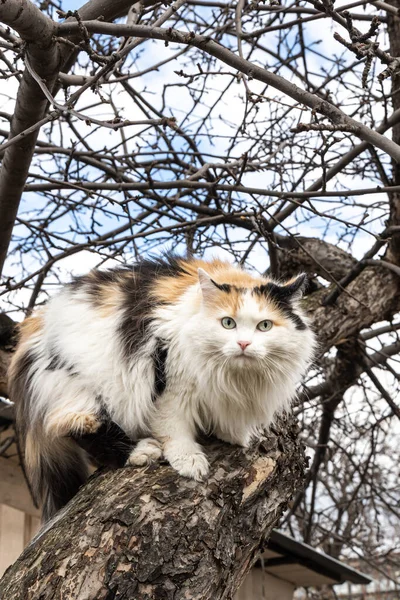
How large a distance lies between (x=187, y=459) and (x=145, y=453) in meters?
0.16

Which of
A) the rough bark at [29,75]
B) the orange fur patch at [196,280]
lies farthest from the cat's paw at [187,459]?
the rough bark at [29,75]

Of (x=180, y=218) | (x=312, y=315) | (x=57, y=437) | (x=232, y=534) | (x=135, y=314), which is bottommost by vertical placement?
(x=232, y=534)

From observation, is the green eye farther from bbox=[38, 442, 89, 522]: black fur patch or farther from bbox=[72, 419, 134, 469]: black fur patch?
bbox=[38, 442, 89, 522]: black fur patch

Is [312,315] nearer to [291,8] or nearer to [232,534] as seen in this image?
[291,8]

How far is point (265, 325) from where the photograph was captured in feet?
8.45

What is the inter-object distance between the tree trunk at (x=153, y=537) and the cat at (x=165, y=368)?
11 cm

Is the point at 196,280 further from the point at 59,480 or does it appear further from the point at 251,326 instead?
the point at 59,480

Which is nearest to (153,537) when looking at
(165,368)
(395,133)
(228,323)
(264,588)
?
(165,368)

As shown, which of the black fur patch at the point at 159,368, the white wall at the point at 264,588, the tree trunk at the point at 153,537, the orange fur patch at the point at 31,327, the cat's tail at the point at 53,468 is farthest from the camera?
the white wall at the point at 264,588

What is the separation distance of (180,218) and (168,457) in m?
1.77

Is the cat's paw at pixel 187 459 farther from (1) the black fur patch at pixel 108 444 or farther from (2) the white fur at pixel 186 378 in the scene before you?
(1) the black fur patch at pixel 108 444

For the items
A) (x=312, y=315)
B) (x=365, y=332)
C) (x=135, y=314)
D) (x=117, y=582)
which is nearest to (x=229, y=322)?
(x=135, y=314)

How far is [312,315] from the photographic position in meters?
3.98

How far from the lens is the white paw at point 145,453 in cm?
250
